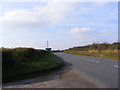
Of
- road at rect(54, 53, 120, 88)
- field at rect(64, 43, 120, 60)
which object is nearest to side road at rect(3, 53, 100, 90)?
road at rect(54, 53, 120, 88)

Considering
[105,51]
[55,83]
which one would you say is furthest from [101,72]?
[105,51]

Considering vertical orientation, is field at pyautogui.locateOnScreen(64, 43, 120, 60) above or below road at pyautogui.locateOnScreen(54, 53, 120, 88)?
above

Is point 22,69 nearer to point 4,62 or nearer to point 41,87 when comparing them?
point 4,62

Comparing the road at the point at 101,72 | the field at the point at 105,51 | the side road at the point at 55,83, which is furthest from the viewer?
the field at the point at 105,51

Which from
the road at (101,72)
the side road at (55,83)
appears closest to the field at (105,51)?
the road at (101,72)

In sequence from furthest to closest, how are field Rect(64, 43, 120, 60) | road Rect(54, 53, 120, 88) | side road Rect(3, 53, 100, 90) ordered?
field Rect(64, 43, 120, 60), road Rect(54, 53, 120, 88), side road Rect(3, 53, 100, 90)

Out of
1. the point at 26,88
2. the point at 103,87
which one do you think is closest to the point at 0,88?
the point at 26,88

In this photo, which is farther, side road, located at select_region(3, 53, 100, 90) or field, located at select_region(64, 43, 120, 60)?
field, located at select_region(64, 43, 120, 60)

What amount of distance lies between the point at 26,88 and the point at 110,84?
3.64 m

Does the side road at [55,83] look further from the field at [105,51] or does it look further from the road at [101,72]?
the field at [105,51]

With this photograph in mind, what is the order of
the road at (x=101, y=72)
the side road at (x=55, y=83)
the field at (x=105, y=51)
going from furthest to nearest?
the field at (x=105, y=51) → the road at (x=101, y=72) → the side road at (x=55, y=83)

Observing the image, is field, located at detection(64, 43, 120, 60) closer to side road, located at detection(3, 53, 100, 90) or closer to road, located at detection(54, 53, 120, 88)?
road, located at detection(54, 53, 120, 88)

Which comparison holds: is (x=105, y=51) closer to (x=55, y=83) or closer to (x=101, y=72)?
(x=101, y=72)

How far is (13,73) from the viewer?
43.3 ft
